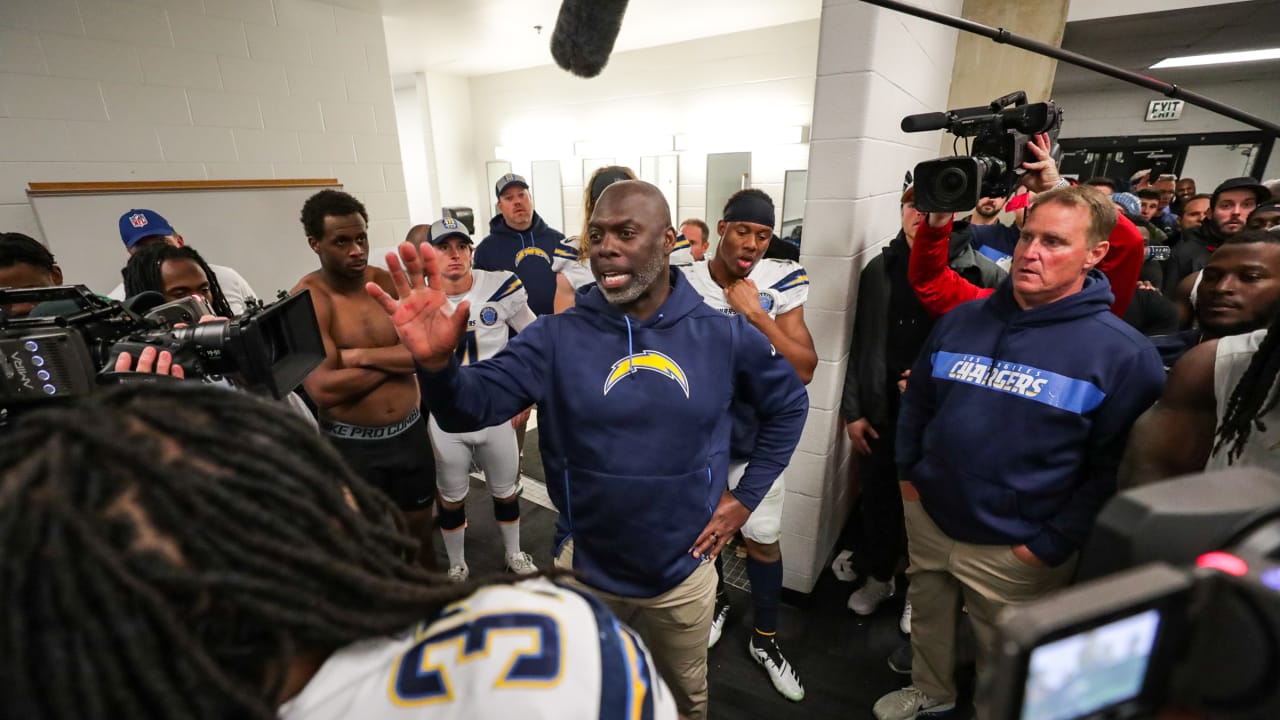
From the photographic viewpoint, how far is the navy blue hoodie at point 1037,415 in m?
1.34

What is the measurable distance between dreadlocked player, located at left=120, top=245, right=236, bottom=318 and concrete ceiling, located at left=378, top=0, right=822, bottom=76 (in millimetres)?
3144

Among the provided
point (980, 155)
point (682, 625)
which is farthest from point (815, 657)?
point (980, 155)

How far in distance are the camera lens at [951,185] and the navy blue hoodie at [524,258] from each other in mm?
2058

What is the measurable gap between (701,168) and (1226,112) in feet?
17.5

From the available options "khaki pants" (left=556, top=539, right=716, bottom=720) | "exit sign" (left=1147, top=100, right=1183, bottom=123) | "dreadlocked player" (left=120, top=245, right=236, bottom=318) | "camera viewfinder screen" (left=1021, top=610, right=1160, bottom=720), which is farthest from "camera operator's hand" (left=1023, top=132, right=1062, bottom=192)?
"exit sign" (left=1147, top=100, right=1183, bottom=123)

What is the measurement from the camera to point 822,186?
1.92 m

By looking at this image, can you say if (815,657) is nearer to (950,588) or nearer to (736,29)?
(950,588)

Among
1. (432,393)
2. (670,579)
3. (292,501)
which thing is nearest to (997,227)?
(670,579)

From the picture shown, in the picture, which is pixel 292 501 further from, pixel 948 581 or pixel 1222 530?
pixel 948 581

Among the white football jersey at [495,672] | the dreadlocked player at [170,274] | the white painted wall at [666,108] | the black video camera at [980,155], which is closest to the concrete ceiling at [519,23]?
the white painted wall at [666,108]

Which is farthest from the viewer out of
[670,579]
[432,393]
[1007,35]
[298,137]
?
[298,137]

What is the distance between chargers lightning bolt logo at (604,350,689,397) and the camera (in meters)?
1.33

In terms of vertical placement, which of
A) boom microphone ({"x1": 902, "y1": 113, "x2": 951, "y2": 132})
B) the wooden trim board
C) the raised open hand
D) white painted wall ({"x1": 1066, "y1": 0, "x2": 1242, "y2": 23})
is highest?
white painted wall ({"x1": 1066, "y1": 0, "x2": 1242, "y2": 23})

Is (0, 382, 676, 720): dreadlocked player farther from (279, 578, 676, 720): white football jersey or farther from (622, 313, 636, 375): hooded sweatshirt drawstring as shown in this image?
(622, 313, 636, 375): hooded sweatshirt drawstring
